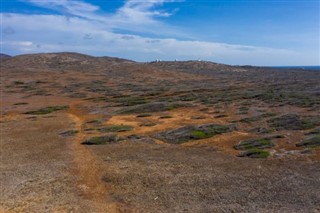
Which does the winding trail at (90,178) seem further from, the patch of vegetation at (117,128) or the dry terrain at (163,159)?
the patch of vegetation at (117,128)

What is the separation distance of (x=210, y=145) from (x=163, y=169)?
738 centimetres

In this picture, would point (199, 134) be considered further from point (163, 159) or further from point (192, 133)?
point (163, 159)

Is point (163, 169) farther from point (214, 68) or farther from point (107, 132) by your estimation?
point (214, 68)

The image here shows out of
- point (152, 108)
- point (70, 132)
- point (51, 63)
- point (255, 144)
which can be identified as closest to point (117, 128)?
point (70, 132)

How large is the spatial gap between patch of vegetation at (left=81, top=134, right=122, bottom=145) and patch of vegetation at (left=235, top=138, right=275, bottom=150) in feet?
34.4

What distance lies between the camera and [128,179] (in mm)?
22047

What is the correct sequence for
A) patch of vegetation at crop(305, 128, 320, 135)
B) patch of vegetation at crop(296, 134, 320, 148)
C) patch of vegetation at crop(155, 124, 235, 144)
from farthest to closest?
patch of vegetation at crop(155, 124, 235, 144) < patch of vegetation at crop(305, 128, 320, 135) < patch of vegetation at crop(296, 134, 320, 148)

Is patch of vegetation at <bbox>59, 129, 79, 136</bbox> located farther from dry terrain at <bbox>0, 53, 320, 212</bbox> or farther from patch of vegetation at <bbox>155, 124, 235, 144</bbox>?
patch of vegetation at <bbox>155, 124, 235, 144</bbox>

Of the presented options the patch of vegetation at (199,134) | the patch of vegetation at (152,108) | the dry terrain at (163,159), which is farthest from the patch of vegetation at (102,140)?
the patch of vegetation at (152,108)

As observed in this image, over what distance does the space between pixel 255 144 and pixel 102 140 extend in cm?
1273

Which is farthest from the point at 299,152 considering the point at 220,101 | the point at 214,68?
the point at 214,68

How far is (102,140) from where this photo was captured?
32188 mm

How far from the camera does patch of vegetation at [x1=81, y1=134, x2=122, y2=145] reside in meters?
31.8

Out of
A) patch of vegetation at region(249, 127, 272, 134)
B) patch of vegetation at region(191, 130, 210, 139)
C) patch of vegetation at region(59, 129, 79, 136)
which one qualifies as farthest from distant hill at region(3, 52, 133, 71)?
patch of vegetation at region(249, 127, 272, 134)
